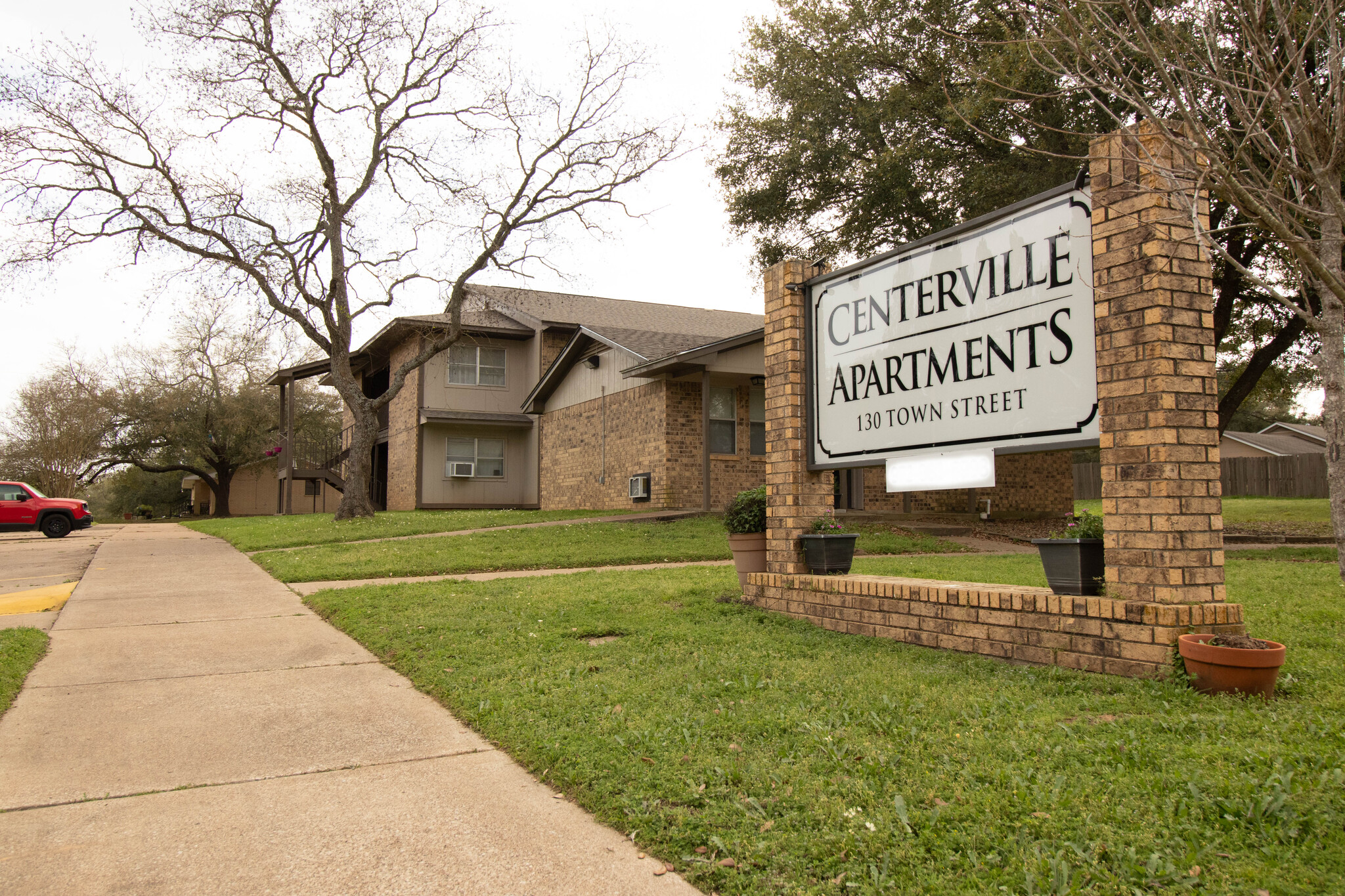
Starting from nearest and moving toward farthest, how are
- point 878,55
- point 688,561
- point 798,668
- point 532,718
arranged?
point 532,718 < point 798,668 < point 688,561 < point 878,55

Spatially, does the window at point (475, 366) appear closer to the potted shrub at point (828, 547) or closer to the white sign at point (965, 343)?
the white sign at point (965, 343)

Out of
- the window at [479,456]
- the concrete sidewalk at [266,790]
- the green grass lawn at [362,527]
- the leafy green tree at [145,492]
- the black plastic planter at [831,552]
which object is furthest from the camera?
the leafy green tree at [145,492]

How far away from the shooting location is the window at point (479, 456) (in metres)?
27.4

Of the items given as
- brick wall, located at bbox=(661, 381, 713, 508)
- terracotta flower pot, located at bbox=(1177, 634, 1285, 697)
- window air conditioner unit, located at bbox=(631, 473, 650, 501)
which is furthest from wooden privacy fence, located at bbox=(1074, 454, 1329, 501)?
terracotta flower pot, located at bbox=(1177, 634, 1285, 697)

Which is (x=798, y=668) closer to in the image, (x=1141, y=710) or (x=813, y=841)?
(x=1141, y=710)

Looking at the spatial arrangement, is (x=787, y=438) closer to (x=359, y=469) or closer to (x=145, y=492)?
(x=359, y=469)

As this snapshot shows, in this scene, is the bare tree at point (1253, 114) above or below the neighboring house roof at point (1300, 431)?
below

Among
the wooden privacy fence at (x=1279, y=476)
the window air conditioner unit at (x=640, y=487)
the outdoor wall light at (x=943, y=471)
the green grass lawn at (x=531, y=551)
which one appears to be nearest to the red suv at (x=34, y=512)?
the green grass lawn at (x=531, y=551)

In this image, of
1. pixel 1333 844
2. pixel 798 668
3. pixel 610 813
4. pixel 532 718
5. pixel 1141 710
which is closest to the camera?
pixel 1333 844

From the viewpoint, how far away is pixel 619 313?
27.2 m

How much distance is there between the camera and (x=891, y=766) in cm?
339

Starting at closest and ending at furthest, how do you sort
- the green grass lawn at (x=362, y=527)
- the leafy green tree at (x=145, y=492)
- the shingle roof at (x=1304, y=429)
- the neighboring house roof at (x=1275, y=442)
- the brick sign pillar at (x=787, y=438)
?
the brick sign pillar at (x=787, y=438) → the green grass lawn at (x=362, y=527) → the leafy green tree at (x=145, y=492) → the neighboring house roof at (x=1275, y=442) → the shingle roof at (x=1304, y=429)

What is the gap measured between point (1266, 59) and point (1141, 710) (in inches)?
107

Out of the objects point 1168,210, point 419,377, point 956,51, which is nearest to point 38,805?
point 1168,210
